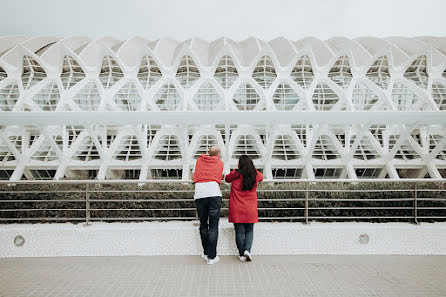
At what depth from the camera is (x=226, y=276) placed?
3742 millimetres

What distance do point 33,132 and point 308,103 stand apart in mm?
21540

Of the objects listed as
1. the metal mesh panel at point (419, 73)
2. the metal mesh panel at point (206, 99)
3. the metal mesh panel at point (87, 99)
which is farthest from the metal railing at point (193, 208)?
the metal mesh panel at point (419, 73)

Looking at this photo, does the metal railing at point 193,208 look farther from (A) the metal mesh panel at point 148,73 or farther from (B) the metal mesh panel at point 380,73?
(B) the metal mesh panel at point 380,73

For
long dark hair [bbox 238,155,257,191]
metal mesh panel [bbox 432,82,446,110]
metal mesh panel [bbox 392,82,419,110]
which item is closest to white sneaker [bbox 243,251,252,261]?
long dark hair [bbox 238,155,257,191]

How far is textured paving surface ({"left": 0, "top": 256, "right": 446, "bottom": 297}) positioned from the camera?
3.32m

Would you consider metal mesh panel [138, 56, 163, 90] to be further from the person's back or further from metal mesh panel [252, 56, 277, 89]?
the person's back

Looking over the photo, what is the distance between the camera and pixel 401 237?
483cm

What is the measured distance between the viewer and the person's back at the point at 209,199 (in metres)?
4.14

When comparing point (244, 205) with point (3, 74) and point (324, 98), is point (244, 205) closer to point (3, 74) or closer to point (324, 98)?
point (324, 98)

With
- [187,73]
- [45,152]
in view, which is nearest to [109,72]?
[187,73]

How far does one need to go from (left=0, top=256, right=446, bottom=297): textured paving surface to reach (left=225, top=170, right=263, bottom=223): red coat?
697 millimetres

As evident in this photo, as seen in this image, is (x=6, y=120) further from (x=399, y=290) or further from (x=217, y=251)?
(x=399, y=290)

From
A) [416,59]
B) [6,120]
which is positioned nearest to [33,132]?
[6,120]

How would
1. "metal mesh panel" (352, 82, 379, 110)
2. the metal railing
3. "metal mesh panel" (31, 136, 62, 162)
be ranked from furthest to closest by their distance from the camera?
"metal mesh panel" (352, 82, 379, 110), "metal mesh panel" (31, 136, 62, 162), the metal railing
